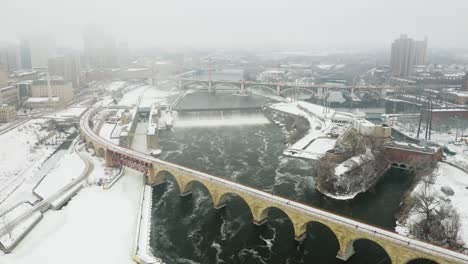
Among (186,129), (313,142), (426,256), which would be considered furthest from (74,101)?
(426,256)

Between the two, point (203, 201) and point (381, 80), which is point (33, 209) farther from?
point (381, 80)

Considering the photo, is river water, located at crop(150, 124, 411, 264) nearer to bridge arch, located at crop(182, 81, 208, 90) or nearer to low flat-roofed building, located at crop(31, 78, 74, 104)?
low flat-roofed building, located at crop(31, 78, 74, 104)

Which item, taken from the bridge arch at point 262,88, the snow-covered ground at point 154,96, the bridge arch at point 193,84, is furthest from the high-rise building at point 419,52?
the snow-covered ground at point 154,96

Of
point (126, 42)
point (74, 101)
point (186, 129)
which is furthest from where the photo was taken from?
point (126, 42)

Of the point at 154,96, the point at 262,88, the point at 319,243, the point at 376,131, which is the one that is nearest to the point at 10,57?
the point at 154,96

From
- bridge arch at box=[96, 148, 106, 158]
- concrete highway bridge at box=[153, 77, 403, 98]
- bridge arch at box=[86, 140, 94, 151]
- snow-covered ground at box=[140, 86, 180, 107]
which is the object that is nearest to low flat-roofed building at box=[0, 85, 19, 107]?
snow-covered ground at box=[140, 86, 180, 107]
